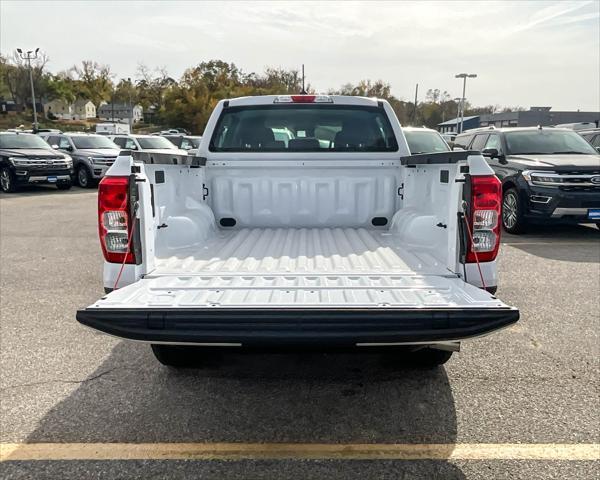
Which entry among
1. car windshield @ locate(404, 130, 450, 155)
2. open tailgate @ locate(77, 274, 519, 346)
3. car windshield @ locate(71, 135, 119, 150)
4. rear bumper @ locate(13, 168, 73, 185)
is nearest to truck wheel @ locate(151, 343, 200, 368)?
open tailgate @ locate(77, 274, 519, 346)

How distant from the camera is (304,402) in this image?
11.2ft

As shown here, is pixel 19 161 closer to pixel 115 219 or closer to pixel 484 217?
pixel 115 219

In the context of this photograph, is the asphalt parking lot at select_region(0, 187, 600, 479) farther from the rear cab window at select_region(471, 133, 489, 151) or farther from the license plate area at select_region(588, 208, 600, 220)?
the rear cab window at select_region(471, 133, 489, 151)

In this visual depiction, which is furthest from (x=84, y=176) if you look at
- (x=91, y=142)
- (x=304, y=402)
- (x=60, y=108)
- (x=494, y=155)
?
(x=60, y=108)

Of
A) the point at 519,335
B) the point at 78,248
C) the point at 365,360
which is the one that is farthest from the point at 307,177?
the point at 78,248

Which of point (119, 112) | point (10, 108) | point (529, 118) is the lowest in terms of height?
point (529, 118)

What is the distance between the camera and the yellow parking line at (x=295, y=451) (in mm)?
2836

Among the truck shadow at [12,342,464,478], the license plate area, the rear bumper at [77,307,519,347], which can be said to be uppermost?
the rear bumper at [77,307,519,347]

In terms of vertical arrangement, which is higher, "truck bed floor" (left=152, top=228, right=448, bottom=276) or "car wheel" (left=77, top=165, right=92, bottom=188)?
"truck bed floor" (left=152, top=228, right=448, bottom=276)

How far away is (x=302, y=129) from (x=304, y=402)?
8.39 ft

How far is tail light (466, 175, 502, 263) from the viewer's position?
2922 millimetres

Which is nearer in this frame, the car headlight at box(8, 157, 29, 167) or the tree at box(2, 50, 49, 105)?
the car headlight at box(8, 157, 29, 167)

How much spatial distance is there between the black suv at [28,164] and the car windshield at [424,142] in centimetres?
1125

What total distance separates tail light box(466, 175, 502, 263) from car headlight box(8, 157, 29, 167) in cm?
1659
